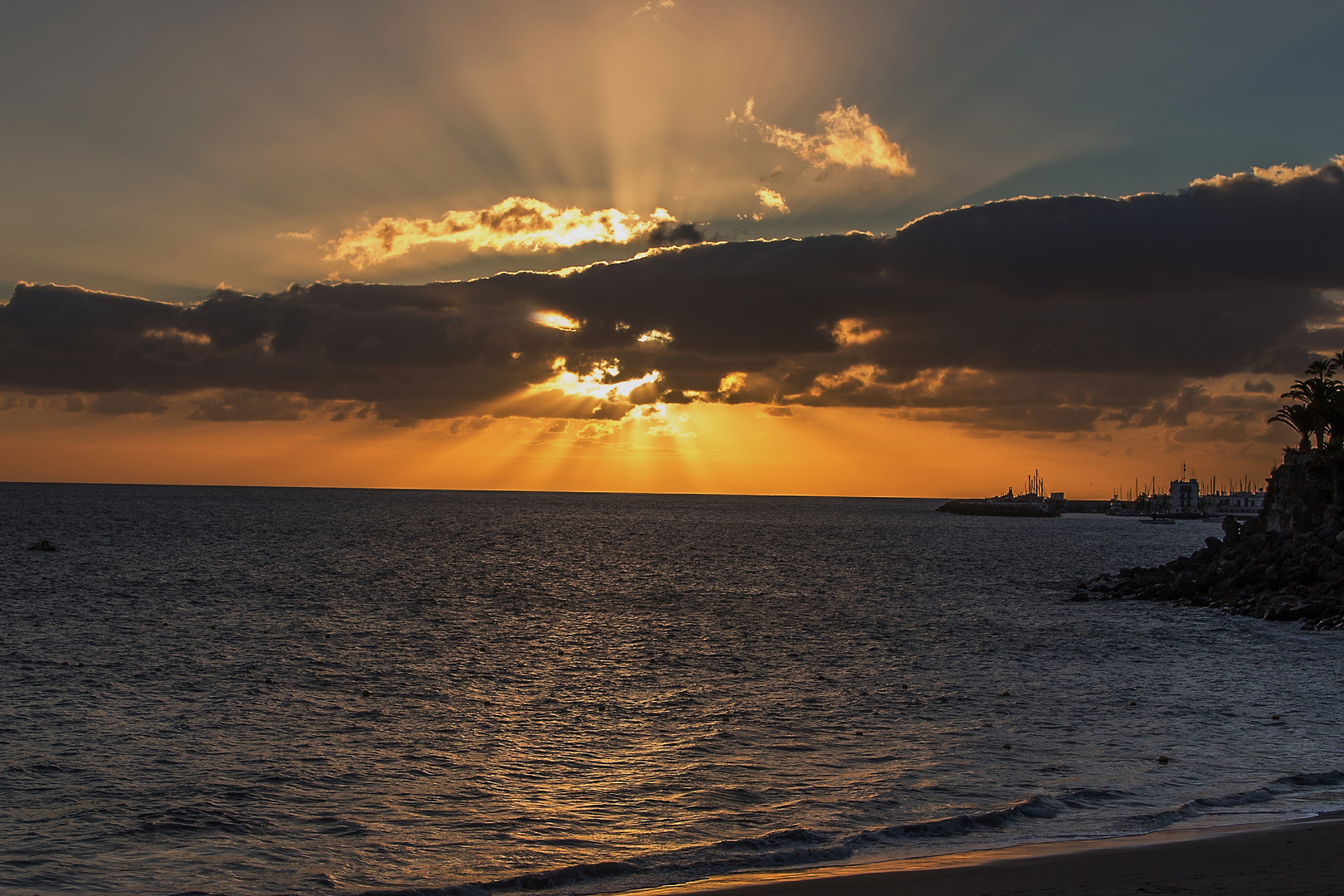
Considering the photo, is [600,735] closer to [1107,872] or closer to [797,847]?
[797,847]

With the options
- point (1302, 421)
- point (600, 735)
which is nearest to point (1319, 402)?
point (1302, 421)

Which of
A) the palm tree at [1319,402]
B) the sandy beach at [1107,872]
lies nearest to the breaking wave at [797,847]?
the sandy beach at [1107,872]

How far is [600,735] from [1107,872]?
12.3 metres

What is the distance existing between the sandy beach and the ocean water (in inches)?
31.3

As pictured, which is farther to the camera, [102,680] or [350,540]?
[350,540]

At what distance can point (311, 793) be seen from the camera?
17.7m

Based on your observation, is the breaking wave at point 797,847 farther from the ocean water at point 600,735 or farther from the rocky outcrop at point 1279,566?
the rocky outcrop at point 1279,566

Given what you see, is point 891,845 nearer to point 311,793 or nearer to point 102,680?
point 311,793

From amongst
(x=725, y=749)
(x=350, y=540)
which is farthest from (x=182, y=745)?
(x=350, y=540)

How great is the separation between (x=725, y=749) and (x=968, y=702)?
9.27 meters

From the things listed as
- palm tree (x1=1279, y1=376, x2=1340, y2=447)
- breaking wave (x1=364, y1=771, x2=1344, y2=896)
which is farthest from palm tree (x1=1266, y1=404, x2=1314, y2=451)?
breaking wave (x1=364, y1=771, x2=1344, y2=896)

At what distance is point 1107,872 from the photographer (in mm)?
13008

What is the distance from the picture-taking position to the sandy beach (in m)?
12.2

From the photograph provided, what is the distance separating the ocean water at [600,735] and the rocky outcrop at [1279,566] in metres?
2.72
